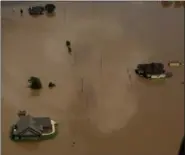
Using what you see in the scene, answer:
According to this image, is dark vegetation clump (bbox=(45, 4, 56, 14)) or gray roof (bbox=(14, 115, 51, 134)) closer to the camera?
gray roof (bbox=(14, 115, 51, 134))

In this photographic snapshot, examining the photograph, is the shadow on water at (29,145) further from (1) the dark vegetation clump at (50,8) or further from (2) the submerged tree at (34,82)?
(1) the dark vegetation clump at (50,8)

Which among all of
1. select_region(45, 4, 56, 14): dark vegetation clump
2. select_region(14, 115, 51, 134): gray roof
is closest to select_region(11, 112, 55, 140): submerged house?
select_region(14, 115, 51, 134): gray roof

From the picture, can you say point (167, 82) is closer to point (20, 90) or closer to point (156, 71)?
point (156, 71)

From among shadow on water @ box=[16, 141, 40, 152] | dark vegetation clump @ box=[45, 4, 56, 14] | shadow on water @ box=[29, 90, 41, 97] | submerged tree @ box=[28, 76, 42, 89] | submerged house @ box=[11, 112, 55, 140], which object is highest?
dark vegetation clump @ box=[45, 4, 56, 14]

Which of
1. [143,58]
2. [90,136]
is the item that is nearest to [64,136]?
[90,136]

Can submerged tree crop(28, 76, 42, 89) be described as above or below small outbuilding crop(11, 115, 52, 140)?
above

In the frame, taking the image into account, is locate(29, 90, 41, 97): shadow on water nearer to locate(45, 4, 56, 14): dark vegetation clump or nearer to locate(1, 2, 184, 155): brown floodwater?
locate(1, 2, 184, 155): brown floodwater
